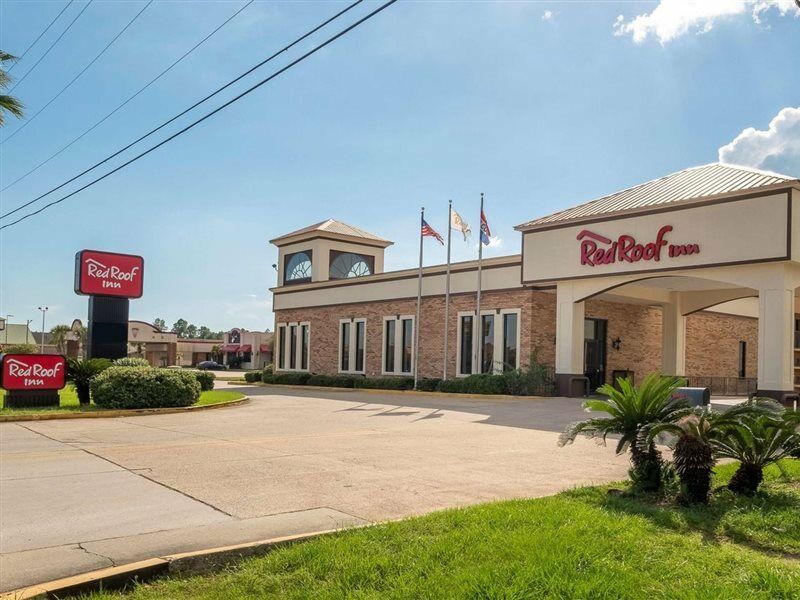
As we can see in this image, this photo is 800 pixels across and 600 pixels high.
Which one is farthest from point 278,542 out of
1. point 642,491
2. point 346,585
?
point 642,491

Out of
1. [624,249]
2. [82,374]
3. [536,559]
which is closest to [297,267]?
[82,374]

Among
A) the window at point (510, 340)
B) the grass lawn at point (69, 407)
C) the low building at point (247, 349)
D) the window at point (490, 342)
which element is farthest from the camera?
the low building at point (247, 349)

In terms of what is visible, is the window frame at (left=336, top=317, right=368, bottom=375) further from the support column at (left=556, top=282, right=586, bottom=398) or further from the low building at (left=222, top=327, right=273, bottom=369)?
the low building at (left=222, top=327, right=273, bottom=369)

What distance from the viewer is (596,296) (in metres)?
27.3

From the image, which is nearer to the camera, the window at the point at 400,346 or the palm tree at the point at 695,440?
the palm tree at the point at 695,440

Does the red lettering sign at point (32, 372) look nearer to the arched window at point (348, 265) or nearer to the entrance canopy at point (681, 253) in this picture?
the entrance canopy at point (681, 253)

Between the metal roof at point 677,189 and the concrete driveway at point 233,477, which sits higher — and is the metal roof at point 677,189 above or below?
above

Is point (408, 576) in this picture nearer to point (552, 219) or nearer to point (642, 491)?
point (642, 491)

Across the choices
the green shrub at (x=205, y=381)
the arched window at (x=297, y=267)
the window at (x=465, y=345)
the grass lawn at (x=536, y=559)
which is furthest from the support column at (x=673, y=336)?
the grass lawn at (x=536, y=559)

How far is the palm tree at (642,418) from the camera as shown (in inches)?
311

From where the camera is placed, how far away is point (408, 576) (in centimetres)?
495

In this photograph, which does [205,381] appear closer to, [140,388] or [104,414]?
[140,388]

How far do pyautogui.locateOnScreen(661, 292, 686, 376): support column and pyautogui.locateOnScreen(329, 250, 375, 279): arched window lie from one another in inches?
761

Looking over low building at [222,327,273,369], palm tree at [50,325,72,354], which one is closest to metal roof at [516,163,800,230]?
low building at [222,327,273,369]
